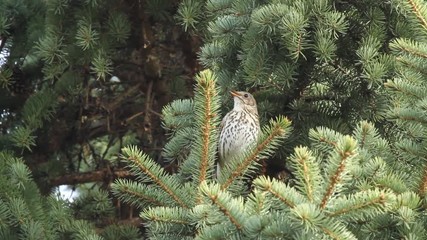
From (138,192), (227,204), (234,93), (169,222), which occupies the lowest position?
(227,204)

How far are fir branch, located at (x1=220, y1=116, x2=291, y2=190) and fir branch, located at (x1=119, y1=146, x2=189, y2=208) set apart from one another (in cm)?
17

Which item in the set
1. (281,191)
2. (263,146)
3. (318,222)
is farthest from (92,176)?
(318,222)

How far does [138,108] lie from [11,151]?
63.1 inches

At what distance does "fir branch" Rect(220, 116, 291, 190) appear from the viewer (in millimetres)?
2998

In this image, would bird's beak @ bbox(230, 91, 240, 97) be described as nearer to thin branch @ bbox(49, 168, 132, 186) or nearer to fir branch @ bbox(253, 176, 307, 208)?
thin branch @ bbox(49, 168, 132, 186)

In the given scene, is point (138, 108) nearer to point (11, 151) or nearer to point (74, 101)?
point (74, 101)

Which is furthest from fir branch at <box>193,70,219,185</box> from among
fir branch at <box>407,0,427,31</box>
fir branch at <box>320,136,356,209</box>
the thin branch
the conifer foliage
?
the thin branch

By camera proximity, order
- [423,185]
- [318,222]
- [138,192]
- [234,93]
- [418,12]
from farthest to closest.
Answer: [234,93], [418,12], [138,192], [423,185], [318,222]

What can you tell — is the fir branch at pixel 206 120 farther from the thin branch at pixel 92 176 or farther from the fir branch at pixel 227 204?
the thin branch at pixel 92 176

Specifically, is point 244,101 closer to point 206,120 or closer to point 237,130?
point 237,130

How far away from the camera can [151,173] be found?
3.12m

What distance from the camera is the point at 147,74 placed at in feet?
19.3

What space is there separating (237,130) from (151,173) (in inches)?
70.2

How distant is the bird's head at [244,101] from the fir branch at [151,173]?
1.21m
